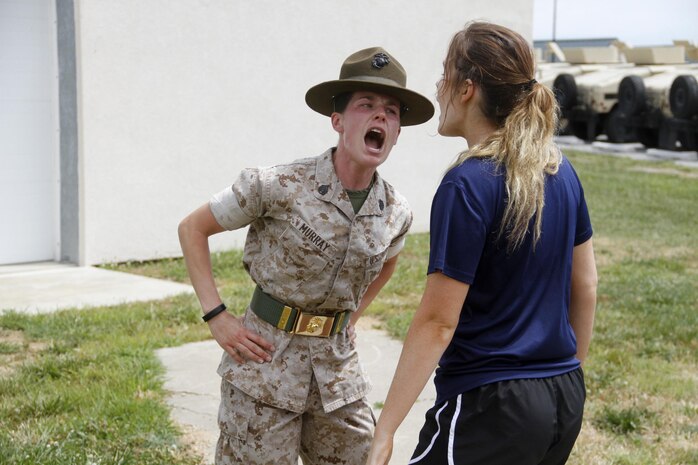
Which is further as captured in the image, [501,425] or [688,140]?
[688,140]

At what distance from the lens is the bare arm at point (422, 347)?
216cm

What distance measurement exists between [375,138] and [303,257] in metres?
0.41

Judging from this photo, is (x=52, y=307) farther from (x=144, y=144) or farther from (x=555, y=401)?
(x=555, y=401)

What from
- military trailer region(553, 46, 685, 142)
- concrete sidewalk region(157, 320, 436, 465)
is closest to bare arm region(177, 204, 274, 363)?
concrete sidewalk region(157, 320, 436, 465)

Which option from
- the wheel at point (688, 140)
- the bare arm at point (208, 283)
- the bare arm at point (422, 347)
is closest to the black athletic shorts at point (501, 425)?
the bare arm at point (422, 347)

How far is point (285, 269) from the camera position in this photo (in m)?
2.74

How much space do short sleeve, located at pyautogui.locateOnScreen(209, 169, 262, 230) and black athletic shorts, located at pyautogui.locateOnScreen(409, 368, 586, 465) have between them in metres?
0.85

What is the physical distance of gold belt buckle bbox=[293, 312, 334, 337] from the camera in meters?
2.76

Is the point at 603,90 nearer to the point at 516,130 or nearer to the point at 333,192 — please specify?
the point at 333,192

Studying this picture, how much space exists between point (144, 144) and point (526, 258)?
21.3ft

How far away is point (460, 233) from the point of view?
2.13 m

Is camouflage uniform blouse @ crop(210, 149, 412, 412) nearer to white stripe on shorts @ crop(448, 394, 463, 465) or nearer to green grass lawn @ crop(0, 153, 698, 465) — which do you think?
white stripe on shorts @ crop(448, 394, 463, 465)

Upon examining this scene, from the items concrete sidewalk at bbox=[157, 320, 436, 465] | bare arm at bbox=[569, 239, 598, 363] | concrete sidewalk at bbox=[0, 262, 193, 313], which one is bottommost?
concrete sidewalk at bbox=[157, 320, 436, 465]

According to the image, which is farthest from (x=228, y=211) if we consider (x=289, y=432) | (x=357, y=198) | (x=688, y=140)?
(x=688, y=140)
